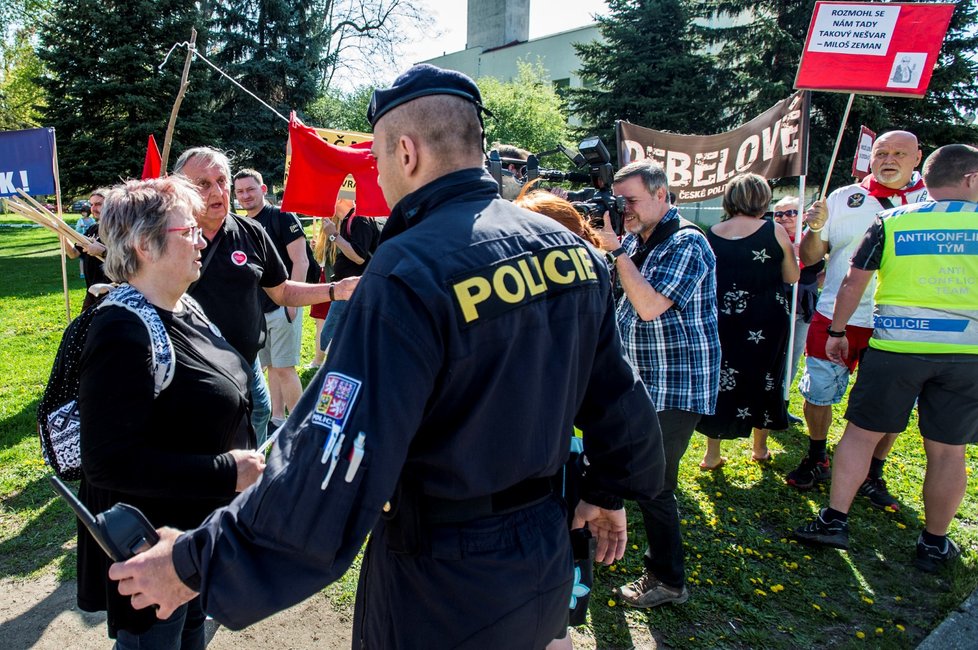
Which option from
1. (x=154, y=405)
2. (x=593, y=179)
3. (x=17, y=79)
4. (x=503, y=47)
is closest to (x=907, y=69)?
(x=593, y=179)

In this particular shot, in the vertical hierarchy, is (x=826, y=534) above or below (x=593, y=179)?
below

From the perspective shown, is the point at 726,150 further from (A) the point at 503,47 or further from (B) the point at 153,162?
(A) the point at 503,47

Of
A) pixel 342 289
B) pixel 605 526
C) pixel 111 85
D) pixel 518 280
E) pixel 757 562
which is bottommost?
pixel 757 562

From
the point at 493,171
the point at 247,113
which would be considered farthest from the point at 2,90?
the point at 493,171

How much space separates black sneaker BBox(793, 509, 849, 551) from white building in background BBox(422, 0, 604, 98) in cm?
3702

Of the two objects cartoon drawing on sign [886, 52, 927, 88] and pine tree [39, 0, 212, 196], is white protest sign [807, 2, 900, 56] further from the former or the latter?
pine tree [39, 0, 212, 196]

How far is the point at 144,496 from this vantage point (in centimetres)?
196

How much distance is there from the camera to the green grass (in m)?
3.02

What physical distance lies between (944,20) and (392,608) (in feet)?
20.4

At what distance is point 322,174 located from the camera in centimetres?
587

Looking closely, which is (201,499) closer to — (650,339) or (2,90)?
(650,339)

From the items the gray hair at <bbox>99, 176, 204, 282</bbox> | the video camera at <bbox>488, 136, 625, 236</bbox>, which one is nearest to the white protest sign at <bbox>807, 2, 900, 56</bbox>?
the video camera at <bbox>488, 136, 625, 236</bbox>

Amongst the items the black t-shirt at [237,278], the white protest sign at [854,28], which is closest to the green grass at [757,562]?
the black t-shirt at [237,278]

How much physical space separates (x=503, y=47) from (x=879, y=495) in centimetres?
4177
